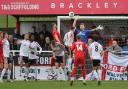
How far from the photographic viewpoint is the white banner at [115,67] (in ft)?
96.3

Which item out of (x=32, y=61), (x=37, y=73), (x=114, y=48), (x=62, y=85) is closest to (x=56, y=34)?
(x=32, y=61)

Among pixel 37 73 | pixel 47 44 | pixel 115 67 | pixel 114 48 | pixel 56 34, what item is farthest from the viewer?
pixel 47 44

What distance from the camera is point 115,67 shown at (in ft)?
96.9

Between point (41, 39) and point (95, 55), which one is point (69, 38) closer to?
point (95, 55)

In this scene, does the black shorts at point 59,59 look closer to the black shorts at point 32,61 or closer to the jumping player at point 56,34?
the jumping player at point 56,34

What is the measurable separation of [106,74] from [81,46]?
440cm

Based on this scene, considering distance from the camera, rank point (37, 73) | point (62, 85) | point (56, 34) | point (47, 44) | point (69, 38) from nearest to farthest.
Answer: point (62, 85) → point (56, 34) → point (69, 38) → point (37, 73) → point (47, 44)

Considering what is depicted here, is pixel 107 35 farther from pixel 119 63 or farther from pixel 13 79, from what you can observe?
pixel 13 79

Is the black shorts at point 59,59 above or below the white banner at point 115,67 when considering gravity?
above

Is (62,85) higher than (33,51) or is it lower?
lower

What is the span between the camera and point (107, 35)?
1231 inches

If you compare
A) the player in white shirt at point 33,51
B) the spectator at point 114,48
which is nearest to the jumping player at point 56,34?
the player in white shirt at point 33,51

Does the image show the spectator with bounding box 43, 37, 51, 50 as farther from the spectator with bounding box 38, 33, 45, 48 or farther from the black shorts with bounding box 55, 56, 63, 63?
the black shorts with bounding box 55, 56, 63, 63

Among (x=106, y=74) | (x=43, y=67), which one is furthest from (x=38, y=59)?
(x=106, y=74)
